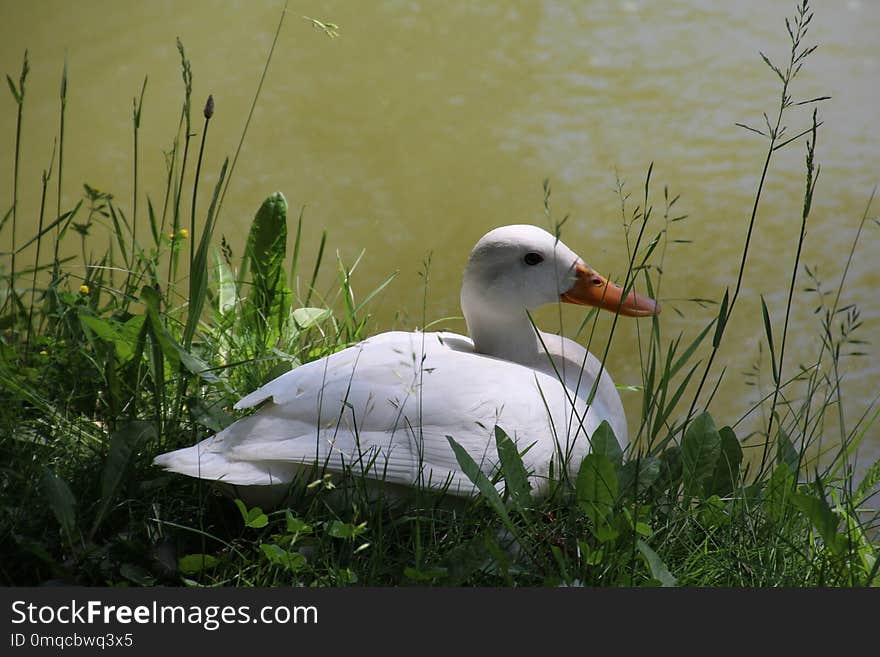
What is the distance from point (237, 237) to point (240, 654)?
7.69 feet

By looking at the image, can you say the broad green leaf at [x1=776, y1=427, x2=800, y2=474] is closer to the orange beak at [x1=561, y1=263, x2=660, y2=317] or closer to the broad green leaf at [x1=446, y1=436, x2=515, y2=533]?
the orange beak at [x1=561, y1=263, x2=660, y2=317]

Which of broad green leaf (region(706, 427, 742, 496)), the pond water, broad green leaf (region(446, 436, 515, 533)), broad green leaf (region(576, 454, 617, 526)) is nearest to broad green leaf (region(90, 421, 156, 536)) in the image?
broad green leaf (region(446, 436, 515, 533))

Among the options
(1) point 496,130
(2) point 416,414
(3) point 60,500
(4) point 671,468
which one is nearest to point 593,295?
(4) point 671,468

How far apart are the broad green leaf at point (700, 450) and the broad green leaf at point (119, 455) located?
935 mm

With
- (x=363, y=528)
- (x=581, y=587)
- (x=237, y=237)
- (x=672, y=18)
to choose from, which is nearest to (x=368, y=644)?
(x=363, y=528)

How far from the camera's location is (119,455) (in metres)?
1.63

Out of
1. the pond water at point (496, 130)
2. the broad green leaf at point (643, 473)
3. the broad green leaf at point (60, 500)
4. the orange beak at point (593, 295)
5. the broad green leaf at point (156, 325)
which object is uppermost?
the pond water at point (496, 130)

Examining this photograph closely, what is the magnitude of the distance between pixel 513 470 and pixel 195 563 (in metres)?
0.51

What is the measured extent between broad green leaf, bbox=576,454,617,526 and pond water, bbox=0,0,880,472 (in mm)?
1515

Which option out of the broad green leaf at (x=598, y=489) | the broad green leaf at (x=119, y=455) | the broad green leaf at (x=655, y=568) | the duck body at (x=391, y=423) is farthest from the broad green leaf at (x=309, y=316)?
the broad green leaf at (x=655, y=568)

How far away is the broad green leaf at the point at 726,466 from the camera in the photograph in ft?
6.01

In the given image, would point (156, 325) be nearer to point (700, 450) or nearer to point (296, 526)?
point (296, 526)

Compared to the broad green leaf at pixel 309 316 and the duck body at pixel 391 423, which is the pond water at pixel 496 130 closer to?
the broad green leaf at pixel 309 316

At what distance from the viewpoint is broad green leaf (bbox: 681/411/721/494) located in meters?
1.78
